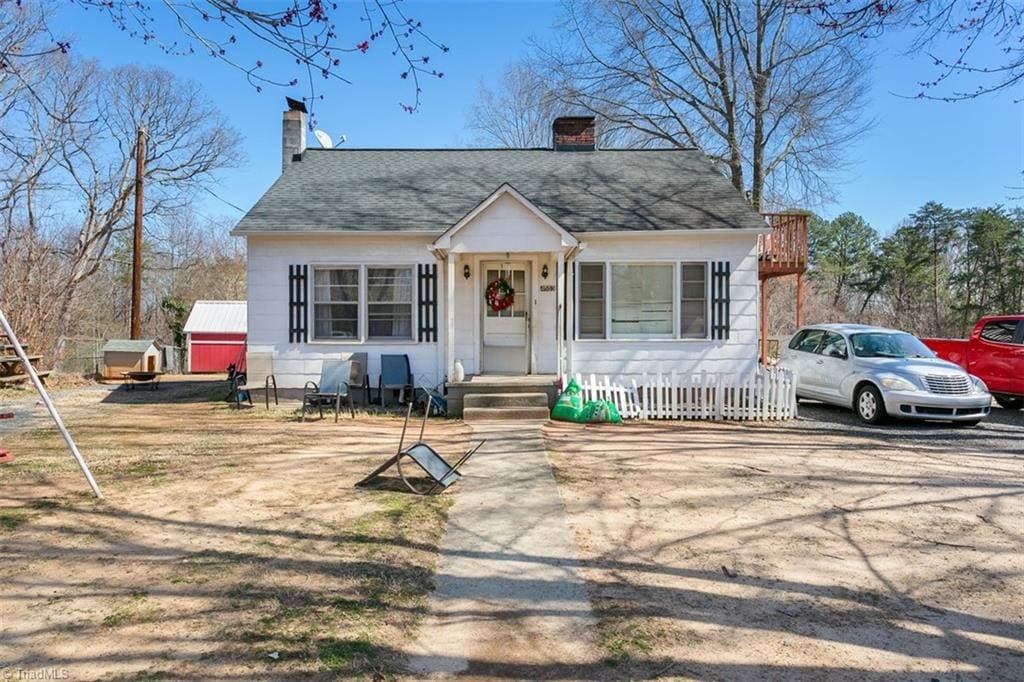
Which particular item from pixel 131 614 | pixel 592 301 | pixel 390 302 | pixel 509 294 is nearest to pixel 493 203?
pixel 509 294

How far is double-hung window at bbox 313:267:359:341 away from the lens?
12.0 meters

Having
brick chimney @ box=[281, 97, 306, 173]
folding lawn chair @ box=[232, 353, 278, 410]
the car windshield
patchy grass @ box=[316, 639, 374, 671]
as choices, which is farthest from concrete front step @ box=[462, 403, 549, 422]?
brick chimney @ box=[281, 97, 306, 173]

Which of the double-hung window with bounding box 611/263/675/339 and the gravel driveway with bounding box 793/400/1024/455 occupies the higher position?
the double-hung window with bounding box 611/263/675/339

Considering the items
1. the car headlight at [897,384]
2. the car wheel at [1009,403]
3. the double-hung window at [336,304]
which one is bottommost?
the car wheel at [1009,403]

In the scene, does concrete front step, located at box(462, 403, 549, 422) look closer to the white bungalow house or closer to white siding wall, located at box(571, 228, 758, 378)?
the white bungalow house

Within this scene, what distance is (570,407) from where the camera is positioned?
34.4 ft

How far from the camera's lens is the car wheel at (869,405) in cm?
1020

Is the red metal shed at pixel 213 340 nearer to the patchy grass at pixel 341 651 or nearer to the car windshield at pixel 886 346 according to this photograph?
the car windshield at pixel 886 346

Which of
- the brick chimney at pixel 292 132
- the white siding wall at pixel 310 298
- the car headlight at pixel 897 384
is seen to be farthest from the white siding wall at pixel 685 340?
the brick chimney at pixel 292 132

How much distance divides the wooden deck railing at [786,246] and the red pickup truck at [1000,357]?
11.9ft

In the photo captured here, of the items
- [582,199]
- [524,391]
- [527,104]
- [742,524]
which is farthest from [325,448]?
[527,104]

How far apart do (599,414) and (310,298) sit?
591cm

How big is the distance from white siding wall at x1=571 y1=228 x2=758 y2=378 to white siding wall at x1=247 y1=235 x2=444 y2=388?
2.96 m

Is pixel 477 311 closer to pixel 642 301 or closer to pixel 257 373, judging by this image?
pixel 642 301
